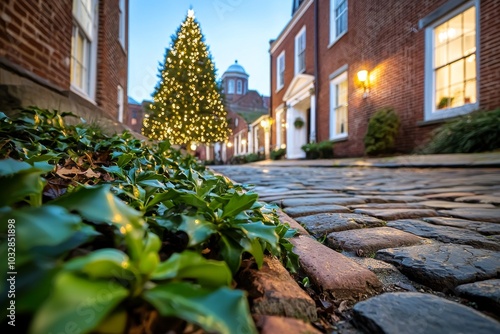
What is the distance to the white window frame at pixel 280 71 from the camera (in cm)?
1490

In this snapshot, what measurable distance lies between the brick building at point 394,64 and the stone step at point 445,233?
5.45m

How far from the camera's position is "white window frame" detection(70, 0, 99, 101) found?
4699mm

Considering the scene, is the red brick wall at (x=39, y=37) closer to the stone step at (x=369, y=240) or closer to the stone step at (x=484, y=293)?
the stone step at (x=369, y=240)

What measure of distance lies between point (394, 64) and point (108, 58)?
22.2 ft

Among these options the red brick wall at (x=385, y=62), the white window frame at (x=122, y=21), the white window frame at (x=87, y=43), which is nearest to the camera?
the white window frame at (x=87, y=43)

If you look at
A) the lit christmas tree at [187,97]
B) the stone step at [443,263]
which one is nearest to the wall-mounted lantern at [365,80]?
the lit christmas tree at [187,97]

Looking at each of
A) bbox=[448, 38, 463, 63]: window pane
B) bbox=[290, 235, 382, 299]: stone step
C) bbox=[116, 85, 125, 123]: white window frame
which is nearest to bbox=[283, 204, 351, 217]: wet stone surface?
bbox=[290, 235, 382, 299]: stone step

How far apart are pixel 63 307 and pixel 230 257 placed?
0.36 m

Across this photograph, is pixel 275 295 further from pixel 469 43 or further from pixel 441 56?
pixel 441 56

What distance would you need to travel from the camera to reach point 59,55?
343cm

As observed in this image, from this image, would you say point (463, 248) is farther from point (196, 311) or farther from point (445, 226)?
point (196, 311)

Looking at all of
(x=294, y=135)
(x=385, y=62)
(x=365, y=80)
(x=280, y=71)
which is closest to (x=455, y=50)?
(x=385, y=62)

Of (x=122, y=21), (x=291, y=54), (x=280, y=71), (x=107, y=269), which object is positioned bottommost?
(x=107, y=269)

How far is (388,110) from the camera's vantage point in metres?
7.27
